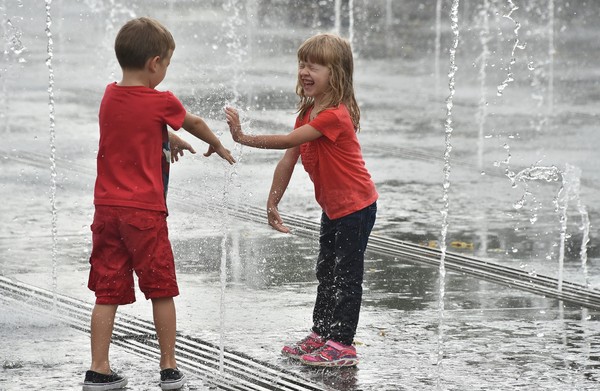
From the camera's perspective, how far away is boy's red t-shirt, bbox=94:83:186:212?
538 cm

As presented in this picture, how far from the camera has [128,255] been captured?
5473mm

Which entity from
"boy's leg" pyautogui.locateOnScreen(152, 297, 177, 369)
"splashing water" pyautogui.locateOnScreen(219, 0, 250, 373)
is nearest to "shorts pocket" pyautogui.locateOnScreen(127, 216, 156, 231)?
"boy's leg" pyautogui.locateOnScreen(152, 297, 177, 369)

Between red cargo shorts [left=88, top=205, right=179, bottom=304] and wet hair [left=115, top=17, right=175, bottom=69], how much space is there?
625mm

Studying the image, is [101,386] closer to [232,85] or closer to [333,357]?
[333,357]

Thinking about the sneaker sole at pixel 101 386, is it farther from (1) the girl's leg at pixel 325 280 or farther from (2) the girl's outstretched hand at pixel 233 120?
(2) the girl's outstretched hand at pixel 233 120

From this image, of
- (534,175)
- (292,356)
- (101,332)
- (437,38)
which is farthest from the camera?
(437,38)

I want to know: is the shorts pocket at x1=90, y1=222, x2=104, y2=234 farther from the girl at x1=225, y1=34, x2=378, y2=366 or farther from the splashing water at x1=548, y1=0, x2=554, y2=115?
the splashing water at x1=548, y1=0, x2=554, y2=115

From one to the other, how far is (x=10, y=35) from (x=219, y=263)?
428 inches

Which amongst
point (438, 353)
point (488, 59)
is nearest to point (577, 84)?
point (488, 59)

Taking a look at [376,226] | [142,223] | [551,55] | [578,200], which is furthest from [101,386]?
[551,55]

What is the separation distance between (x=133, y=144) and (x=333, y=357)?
1.28 m

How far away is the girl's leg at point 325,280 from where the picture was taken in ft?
19.4

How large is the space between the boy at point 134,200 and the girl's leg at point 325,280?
2.53 feet

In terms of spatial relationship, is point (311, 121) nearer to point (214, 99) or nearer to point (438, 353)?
point (438, 353)
